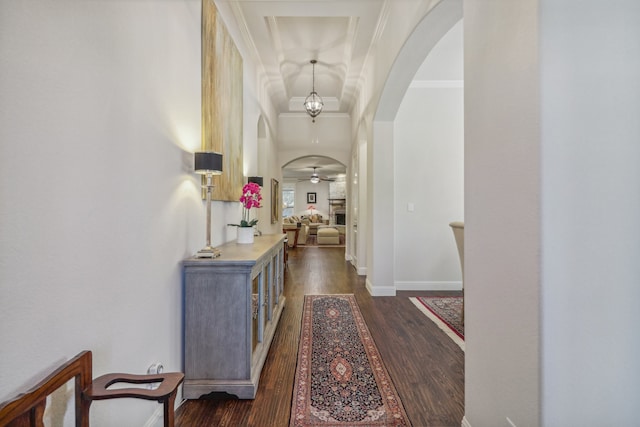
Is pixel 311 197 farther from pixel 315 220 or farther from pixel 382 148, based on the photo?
pixel 382 148

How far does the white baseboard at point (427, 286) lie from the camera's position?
442 centimetres

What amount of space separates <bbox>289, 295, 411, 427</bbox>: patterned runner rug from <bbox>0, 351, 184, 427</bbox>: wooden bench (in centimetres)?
93

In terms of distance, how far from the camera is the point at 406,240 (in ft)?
14.6

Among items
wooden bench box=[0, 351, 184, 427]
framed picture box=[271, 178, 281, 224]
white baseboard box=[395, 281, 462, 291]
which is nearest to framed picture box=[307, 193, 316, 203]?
framed picture box=[271, 178, 281, 224]

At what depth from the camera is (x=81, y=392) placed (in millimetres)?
948

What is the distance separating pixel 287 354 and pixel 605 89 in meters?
2.46

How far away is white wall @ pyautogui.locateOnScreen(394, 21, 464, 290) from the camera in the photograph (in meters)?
4.43

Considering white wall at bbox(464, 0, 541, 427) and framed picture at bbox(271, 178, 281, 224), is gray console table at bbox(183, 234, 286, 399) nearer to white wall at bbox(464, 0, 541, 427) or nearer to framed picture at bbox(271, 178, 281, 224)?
white wall at bbox(464, 0, 541, 427)

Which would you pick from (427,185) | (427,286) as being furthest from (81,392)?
(427,185)

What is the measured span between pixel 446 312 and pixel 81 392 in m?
3.40

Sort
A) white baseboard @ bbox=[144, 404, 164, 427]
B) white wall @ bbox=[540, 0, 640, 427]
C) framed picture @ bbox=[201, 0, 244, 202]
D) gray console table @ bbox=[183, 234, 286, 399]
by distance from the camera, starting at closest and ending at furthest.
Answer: white wall @ bbox=[540, 0, 640, 427] → white baseboard @ bbox=[144, 404, 164, 427] → gray console table @ bbox=[183, 234, 286, 399] → framed picture @ bbox=[201, 0, 244, 202]

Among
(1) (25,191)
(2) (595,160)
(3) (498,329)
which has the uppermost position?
(2) (595,160)

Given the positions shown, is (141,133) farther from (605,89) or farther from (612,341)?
(612,341)

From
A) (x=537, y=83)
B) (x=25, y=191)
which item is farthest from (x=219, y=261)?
(x=537, y=83)
